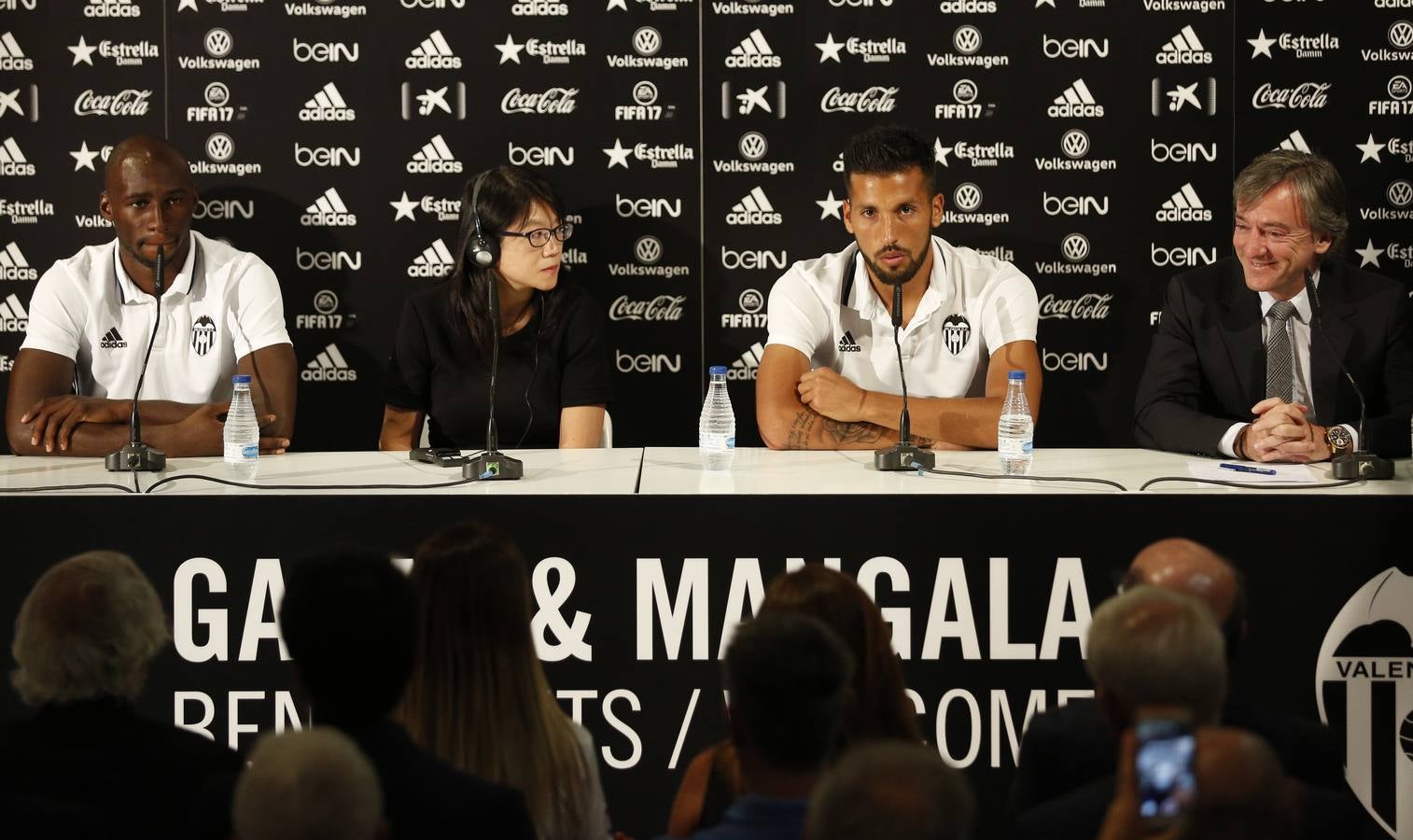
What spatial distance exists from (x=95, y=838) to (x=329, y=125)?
12.3 ft

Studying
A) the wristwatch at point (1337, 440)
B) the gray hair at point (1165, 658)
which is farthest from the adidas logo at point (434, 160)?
the gray hair at point (1165, 658)

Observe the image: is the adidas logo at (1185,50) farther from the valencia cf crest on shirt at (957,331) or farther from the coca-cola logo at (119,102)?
the coca-cola logo at (119,102)

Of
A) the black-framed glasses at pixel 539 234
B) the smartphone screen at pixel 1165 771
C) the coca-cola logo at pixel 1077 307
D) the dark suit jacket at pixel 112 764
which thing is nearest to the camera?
the smartphone screen at pixel 1165 771

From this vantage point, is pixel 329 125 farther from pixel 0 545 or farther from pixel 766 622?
pixel 766 622

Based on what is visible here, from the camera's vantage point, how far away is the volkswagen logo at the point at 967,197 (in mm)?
4918

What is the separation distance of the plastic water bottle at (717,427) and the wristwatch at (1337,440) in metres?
1.49

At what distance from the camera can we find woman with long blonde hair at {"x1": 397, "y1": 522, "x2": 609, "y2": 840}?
188 centimetres

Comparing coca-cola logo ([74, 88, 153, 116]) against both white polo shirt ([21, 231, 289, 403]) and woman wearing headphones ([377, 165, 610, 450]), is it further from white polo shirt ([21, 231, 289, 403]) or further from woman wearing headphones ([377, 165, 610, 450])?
woman wearing headphones ([377, 165, 610, 450])

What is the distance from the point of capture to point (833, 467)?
3.39 meters

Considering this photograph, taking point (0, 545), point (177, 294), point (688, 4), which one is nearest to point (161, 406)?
point (177, 294)

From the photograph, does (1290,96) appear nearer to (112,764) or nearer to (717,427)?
(717,427)

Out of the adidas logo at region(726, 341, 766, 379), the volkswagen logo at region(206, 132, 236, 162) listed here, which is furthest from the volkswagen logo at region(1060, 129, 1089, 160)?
the volkswagen logo at region(206, 132, 236, 162)

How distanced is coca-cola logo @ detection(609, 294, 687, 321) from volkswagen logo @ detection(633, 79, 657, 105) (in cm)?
69

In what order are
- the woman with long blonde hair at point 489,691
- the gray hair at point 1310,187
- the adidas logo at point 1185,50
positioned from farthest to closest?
the adidas logo at point 1185,50 < the gray hair at point 1310,187 < the woman with long blonde hair at point 489,691
